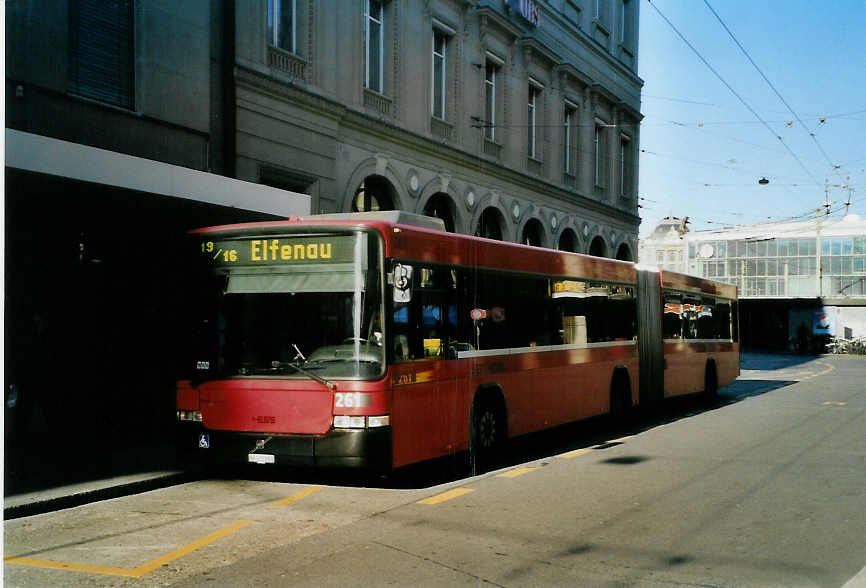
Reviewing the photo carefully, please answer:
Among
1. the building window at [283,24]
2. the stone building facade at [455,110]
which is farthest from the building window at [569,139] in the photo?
the building window at [283,24]

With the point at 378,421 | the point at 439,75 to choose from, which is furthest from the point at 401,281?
the point at 439,75

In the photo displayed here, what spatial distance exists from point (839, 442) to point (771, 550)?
24.2 ft

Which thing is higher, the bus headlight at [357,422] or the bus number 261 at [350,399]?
the bus number 261 at [350,399]

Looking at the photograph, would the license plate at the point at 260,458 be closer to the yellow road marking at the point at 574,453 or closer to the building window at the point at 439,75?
the yellow road marking at the point at 574,453

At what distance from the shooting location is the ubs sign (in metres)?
25.7

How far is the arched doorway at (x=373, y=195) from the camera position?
2036 cm

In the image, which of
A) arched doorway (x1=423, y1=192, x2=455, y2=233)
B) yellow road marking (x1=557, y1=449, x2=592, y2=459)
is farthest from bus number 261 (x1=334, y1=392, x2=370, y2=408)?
arched doorway (x1=423, y1=192, x2=455, y2=233)

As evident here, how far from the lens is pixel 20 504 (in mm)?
8164

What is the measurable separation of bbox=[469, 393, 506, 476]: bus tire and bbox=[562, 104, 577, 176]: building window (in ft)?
67.4

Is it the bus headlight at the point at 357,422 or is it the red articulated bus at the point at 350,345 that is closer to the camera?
the bus headlight at the point at 357,422

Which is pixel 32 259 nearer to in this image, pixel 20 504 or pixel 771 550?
pixel 20 504

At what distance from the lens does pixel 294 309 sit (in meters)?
9.16

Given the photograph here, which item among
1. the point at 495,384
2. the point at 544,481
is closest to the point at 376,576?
the point at 544,481

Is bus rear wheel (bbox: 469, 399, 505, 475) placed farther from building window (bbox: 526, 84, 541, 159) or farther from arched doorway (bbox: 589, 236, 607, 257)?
arched doorway (bbox: 589, 236, 607, 257)
